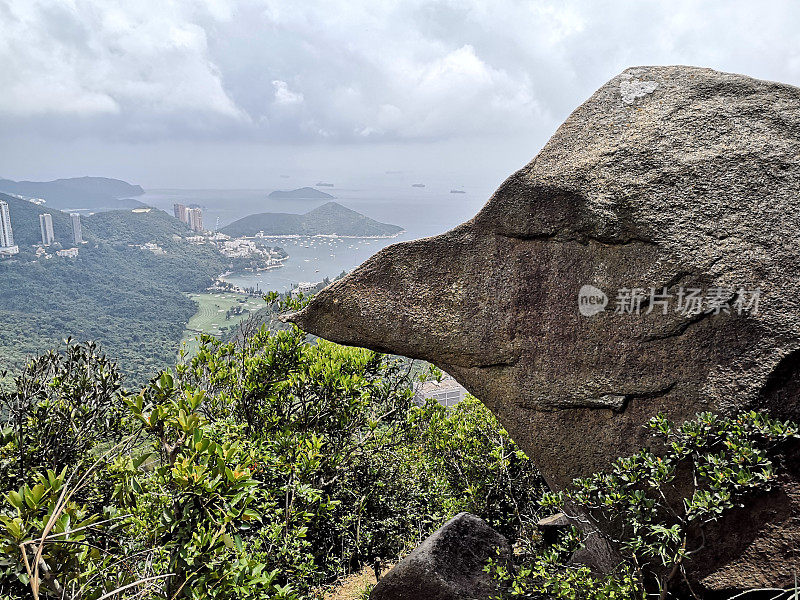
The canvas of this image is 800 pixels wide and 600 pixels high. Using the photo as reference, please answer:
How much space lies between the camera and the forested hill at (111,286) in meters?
40.2

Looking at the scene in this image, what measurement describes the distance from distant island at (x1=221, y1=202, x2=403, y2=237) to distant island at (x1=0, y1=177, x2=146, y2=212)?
2098 inches

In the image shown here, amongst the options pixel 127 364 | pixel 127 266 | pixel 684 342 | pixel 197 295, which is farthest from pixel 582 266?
pixel 127 266

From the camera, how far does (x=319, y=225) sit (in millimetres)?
85375

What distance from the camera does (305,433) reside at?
4.39 m

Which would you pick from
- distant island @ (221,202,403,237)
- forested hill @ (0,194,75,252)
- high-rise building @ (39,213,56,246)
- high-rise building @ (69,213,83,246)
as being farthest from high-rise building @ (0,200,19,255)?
distant island @ (221,202,403,237)

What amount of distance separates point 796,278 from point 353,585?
4568mm

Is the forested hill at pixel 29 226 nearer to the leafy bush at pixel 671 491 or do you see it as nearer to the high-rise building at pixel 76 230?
the high-rise building at pixel 76 230

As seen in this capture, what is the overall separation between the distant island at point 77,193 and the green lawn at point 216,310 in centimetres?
8950

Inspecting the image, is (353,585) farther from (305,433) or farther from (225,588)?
(225,588)

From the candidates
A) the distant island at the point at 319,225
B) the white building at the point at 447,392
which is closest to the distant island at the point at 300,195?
the distant island at the point at 319,225

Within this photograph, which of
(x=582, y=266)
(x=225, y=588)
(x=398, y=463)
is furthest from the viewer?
(x=398, y=463)

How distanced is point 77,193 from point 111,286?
116117mm

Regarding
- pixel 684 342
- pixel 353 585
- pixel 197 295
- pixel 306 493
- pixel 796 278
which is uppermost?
pixel 796 278

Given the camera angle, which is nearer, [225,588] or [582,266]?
[225,588]
